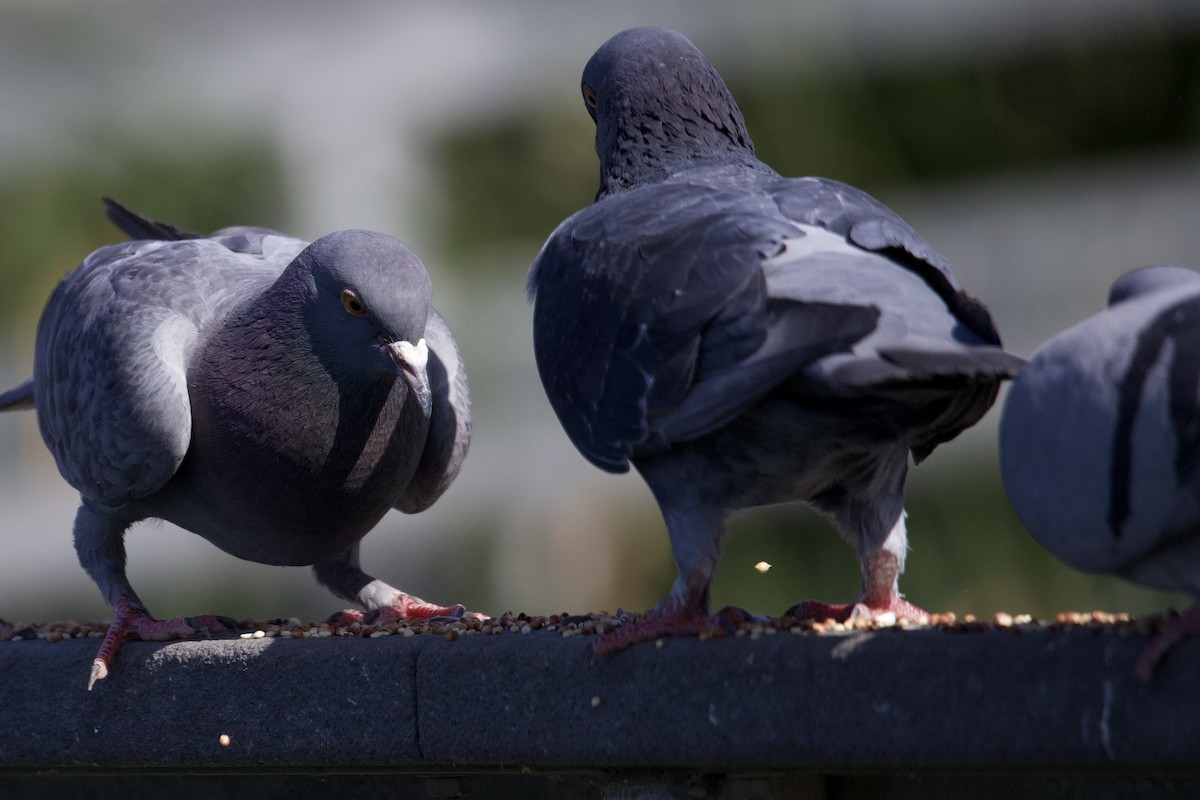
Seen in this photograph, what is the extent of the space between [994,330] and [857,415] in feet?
1.15

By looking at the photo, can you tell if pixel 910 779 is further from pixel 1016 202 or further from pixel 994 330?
pixel 1016 202

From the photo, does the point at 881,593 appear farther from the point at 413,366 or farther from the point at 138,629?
the point at 138,629

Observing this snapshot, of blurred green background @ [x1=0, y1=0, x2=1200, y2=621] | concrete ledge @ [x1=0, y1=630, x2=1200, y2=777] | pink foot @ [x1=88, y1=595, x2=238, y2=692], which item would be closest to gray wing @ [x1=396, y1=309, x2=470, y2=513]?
pink foot @ [x1=88, y1=595, x2=238, y2=692]

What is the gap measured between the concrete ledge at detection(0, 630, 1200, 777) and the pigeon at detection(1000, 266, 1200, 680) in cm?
16

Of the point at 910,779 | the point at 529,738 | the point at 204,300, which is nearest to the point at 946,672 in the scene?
the point at 910,779

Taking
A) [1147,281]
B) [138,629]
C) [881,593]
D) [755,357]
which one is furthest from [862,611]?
[138,629]

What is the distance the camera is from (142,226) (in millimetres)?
5781

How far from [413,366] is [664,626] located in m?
1.19

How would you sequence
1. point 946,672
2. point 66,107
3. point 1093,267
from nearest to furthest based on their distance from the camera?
point 946,672 < point 1093,267 < point 66,107

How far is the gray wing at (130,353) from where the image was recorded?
441 cm

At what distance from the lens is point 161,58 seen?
16.3 m

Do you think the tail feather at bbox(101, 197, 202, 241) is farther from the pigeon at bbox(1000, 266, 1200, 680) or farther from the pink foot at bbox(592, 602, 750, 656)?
the pigeon at bbox(1000, 266, 1200, 680)

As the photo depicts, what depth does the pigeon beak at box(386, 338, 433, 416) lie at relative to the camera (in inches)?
160

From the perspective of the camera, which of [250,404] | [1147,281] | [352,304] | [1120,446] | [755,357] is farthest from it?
[250,404]
